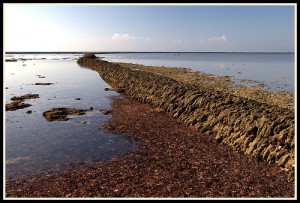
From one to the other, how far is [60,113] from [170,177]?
16243mm

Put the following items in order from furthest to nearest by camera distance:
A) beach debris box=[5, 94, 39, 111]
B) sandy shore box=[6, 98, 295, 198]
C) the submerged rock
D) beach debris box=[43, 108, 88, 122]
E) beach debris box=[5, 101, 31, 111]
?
the submerged rock
beach debris box=[5, 94, 39, 111]
beach debris box=[5, 101, 31, 111]
beach debris box=[43, 108, 88, 122]
sandy shore box=[6, 98, 295, 198]

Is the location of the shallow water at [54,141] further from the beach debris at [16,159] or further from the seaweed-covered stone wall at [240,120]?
the seaweed-covered stone wall at [240,120]

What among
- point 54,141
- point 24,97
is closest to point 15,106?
point 24,97

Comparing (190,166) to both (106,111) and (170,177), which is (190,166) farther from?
(106,111)

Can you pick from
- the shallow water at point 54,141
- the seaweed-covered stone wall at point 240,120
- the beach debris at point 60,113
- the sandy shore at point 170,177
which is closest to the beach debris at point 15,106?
the shallow water at point 54,141

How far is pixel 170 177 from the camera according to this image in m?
13.5

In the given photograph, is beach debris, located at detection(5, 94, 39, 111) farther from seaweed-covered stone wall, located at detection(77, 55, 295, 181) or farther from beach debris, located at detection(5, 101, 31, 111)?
seaweed-covered stone wall, located at detection(77, 55, 295, 181)

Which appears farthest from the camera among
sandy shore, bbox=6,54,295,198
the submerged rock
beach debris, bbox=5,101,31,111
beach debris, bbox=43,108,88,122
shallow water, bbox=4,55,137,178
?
the submerged rock

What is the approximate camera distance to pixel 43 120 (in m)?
24.2

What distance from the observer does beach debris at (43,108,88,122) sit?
24.7 meters

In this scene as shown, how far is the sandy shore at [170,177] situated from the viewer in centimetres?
1220

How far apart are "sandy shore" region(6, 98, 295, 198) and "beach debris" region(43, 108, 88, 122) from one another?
1013cm

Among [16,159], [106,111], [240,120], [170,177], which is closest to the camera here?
[170,177]

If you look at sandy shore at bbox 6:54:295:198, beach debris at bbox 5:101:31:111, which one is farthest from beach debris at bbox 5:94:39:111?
sandy shore at bbox 6:54:295:198
